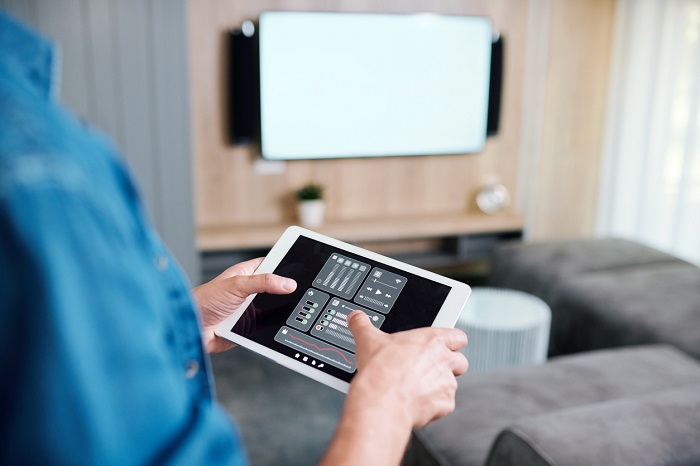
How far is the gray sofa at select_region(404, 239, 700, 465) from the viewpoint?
1.37 m

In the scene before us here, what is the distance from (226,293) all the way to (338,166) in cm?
274

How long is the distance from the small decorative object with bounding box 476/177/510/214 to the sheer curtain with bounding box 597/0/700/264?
2.15ft

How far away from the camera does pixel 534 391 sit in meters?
1.97

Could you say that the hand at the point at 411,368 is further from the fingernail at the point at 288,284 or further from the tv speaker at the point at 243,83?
the tv speaker at the point at 243,83

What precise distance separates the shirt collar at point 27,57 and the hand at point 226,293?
559 millimetres

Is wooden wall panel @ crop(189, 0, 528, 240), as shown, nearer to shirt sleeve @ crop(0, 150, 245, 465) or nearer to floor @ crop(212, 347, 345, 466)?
floor @ crop(212, 347, 345, 466)

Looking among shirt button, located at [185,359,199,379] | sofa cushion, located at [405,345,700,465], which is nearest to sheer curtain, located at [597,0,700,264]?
sofa cushion, located at [405,345,700,465]

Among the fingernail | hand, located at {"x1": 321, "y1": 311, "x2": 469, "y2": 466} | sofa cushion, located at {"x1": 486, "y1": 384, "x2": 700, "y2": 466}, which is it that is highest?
the fingernail

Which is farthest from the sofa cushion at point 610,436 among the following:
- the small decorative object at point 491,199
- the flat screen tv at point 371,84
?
the small decorative object at point 491,199

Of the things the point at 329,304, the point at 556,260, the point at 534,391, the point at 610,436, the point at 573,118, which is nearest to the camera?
the point at 329,304

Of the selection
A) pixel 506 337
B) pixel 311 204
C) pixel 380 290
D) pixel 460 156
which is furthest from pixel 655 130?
pixel 380 290

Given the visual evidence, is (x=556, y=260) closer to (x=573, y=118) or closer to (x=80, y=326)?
(x=573, y=118)

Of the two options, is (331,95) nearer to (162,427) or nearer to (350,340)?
(350,340)

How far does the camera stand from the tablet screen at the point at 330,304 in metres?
1.01
